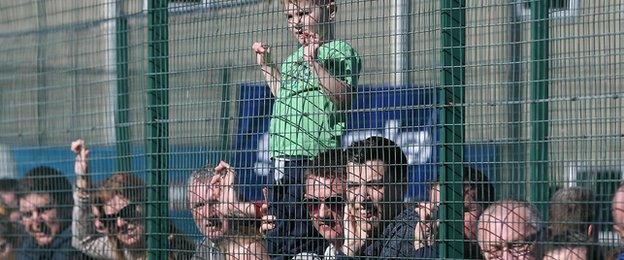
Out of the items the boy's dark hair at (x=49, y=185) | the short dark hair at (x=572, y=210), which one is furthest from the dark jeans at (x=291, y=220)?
the boy's dark hair at (x=49, y=185)

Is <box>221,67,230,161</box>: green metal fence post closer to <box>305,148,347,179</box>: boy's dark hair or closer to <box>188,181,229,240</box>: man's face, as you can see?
<box>188,181,229,240</box>: man's face

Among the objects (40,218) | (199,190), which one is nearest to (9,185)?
(40,218)

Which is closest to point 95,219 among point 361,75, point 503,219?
point 361,75

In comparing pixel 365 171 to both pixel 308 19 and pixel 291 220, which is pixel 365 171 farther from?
pixel 308 19

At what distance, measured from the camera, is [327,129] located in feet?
15.8

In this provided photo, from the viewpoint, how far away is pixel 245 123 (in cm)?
516

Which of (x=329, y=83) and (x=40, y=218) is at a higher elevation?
(x=329, y=83)

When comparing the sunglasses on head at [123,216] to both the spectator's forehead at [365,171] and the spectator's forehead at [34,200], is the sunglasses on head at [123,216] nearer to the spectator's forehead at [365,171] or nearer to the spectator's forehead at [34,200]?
the spectator's forehead at [34,200]

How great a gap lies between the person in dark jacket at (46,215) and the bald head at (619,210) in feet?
9.94

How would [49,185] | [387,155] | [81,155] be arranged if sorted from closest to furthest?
[387,155], [81,155], [49,185]

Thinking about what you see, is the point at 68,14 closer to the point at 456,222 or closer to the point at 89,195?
the point at 89,195

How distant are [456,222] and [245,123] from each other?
3.71 ft

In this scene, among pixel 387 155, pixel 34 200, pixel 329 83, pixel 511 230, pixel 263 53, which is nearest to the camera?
pixel 511 230

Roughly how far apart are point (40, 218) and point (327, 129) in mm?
2290
